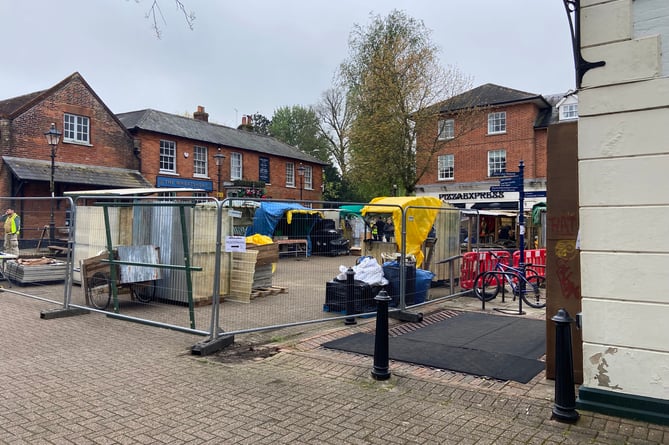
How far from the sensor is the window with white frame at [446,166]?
33.8 metres

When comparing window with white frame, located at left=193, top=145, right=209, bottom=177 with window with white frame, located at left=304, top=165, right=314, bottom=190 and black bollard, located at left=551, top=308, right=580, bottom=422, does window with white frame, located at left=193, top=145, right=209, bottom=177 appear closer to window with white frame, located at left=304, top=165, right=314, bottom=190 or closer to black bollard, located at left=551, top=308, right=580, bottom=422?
window with white frame, located at left=304, top=165, right=314, bottom=190

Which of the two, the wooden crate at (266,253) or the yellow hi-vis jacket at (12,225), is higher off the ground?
the yellow hi-vis jacket at (12,225)

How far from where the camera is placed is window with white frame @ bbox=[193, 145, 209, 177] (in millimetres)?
29203

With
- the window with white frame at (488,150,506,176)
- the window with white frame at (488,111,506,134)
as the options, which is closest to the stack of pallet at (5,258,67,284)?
the window with white frame at (488,150,506,176)

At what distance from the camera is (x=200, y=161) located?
29594 mm

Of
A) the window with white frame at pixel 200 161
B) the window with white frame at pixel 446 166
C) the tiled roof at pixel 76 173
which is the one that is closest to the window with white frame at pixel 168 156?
the window with white frame at pixel 200 161

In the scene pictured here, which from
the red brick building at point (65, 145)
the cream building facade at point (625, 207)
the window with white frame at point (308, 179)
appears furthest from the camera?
the window with white frame at point (308, 179)

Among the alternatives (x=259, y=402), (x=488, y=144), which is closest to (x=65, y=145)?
(x=259, y=402)

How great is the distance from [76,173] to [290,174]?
1701 cm

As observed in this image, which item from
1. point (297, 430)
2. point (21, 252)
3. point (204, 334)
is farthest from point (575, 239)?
point (21, 252)

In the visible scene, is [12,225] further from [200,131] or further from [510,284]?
[200,131]

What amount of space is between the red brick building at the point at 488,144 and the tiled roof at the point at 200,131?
1150 cm

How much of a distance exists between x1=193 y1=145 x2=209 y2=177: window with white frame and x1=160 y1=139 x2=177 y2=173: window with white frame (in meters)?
1.52

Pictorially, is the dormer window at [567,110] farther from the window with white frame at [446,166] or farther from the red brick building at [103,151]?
the red brick building at [103,151]
